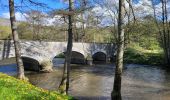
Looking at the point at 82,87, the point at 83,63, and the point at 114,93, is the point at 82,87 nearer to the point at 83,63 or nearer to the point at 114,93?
the point at 114,93

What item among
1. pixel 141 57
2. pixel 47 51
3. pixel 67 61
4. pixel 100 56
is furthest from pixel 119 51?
pixel 100 56

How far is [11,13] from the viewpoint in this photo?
56.2 ft

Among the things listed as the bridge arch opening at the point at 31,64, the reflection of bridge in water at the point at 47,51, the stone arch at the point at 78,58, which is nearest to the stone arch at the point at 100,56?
the reflection of bridge in water at the point at 47,51

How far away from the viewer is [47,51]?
1604 inches

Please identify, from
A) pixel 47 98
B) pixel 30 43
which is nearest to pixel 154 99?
pixel 47 98

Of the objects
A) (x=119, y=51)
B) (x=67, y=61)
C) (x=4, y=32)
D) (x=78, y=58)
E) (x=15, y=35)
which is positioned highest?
(x=4, y=32)

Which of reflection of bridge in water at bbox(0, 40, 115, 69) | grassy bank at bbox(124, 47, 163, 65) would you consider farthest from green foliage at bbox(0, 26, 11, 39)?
grassy bank at bbox(124, 47, 163, 65)

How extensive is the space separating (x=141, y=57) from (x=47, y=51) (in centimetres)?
2028

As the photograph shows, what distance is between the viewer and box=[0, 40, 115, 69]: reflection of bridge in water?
1318 inches

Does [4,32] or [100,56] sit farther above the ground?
[4,32]

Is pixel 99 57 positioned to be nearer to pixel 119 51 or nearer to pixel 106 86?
pixel 106 86

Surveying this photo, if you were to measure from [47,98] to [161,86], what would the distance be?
22.0 m

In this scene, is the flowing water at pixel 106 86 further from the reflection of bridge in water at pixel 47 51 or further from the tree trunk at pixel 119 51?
the tree trunk at pixel 119 51

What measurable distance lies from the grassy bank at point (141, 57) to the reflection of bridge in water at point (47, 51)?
329cm
